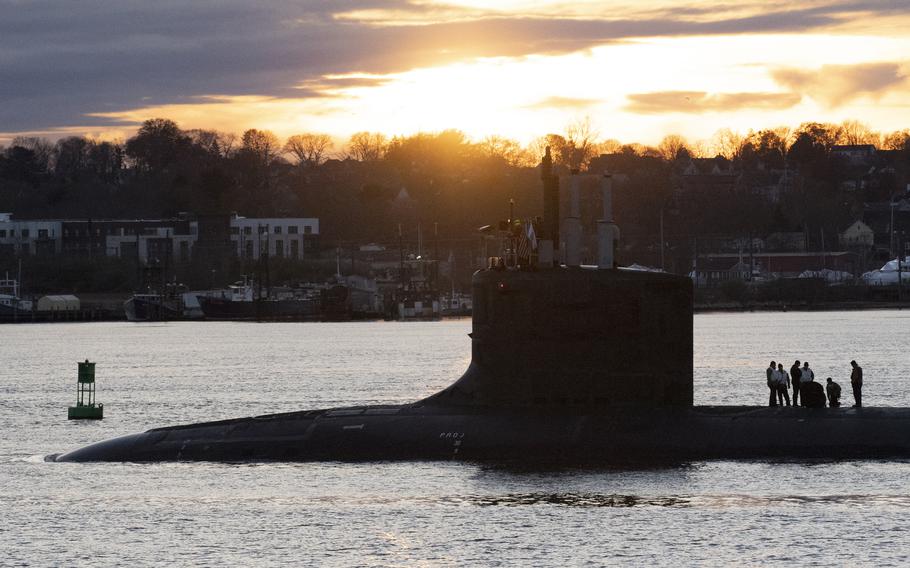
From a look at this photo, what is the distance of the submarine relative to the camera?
29438 millimetres

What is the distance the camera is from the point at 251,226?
184250 millimetres

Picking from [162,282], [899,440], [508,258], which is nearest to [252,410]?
[508,258]

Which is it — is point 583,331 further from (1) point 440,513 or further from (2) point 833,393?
(2) point 833,393

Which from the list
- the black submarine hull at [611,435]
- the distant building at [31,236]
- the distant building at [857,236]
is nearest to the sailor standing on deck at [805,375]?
the black submarine hull at [611,435]

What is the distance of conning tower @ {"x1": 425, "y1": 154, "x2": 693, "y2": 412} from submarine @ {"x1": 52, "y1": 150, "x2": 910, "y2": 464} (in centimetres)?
2

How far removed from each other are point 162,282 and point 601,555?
145312 millimetres

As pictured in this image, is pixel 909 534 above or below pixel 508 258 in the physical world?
below

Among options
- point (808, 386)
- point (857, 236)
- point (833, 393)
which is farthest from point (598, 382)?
point (857, 236)

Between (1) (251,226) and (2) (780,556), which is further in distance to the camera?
(1) (251,226)

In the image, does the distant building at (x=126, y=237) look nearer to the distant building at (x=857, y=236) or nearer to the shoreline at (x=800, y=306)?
the shoreline at (x=800, y=306)

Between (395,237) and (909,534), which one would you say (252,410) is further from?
(395,237)

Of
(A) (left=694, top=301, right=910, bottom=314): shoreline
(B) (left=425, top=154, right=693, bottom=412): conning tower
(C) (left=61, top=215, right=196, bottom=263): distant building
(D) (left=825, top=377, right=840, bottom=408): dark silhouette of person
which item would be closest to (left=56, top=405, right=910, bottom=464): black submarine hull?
(B) (left=425, top=154, right=693, bottom=412): conning tower

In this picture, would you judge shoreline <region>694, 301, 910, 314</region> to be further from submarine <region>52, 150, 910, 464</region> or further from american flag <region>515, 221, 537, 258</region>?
american flag <region>515, 221, 537, 258</region>

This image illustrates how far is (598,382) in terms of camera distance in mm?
29859
